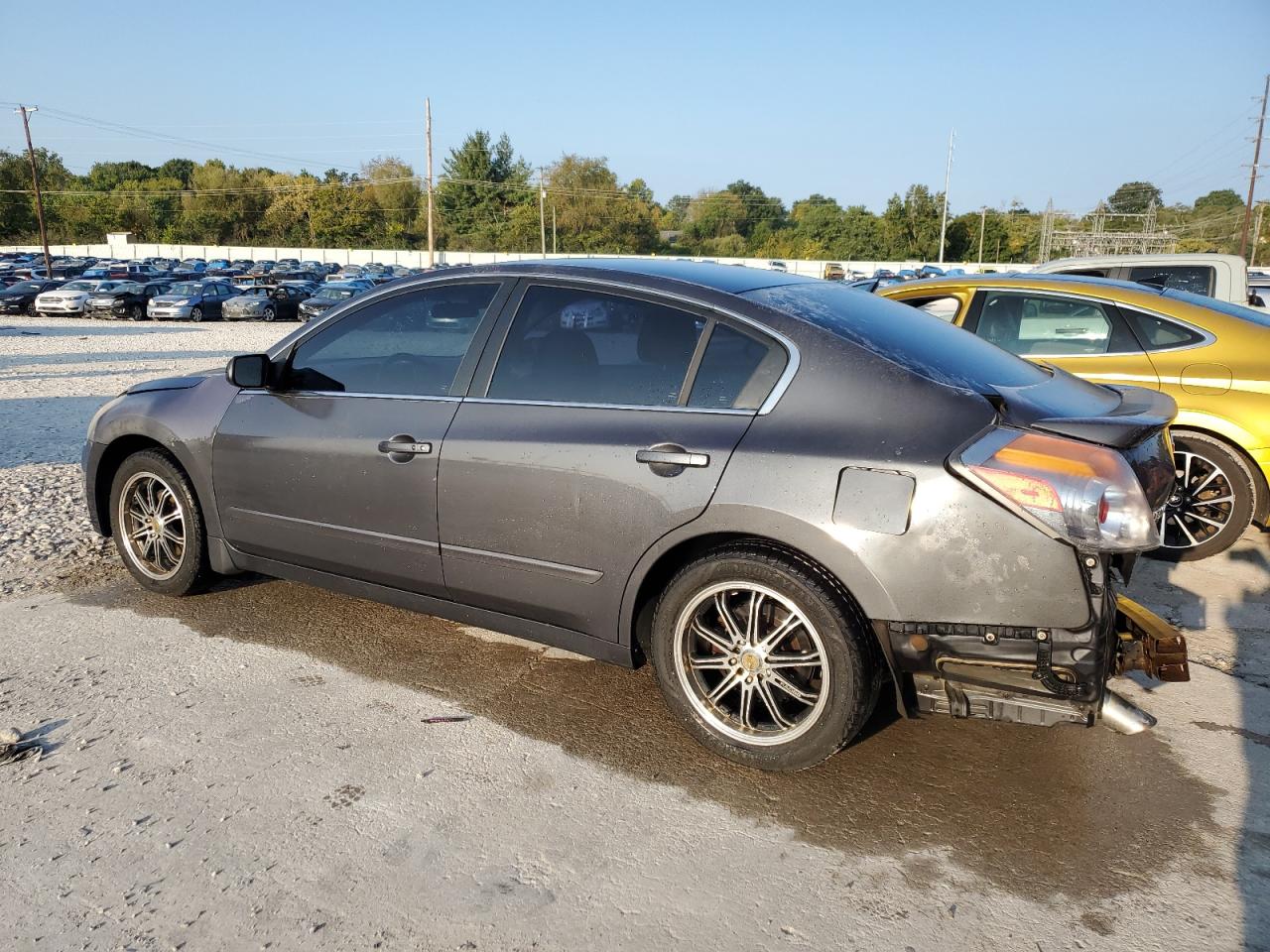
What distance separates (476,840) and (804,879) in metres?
0.96

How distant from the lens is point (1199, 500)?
5.54m

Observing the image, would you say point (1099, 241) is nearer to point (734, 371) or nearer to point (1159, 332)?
point (1159, 332)

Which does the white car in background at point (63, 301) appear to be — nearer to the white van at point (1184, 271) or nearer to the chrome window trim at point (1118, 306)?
the white van at point (1184, 271)

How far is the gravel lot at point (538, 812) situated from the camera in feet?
8.03

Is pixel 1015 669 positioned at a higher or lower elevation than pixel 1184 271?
lower

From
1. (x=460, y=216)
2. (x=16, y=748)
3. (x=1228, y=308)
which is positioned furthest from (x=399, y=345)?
(x=460, y=216)

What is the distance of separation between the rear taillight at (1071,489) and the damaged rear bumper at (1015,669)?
0.14 meters

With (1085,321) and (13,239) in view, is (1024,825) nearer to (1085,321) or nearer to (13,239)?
(1085,321)

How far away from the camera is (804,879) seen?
2.62 metres

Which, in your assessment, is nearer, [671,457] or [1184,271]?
[671,457]

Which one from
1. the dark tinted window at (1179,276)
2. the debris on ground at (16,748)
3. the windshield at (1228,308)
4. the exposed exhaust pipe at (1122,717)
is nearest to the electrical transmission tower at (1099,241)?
the dark tinted window at (1179,276)

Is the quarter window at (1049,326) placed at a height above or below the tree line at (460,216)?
below

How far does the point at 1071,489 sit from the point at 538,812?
1862 mm

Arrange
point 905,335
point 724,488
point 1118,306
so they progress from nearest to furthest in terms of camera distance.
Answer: point 724,488
point 905,335
point 1118,306
